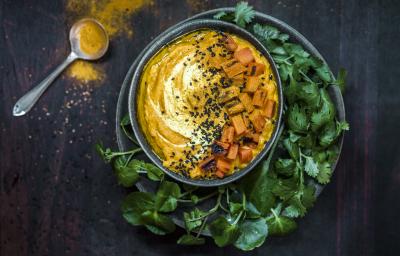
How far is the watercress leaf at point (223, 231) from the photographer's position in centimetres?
226

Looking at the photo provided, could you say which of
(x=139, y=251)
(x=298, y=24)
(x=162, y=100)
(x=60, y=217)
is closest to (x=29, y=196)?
(x=60, y=217)

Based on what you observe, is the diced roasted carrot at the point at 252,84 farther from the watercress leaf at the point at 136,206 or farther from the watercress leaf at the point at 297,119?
the watercress leaf at the point at 136,206

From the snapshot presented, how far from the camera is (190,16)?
2490 millimetres

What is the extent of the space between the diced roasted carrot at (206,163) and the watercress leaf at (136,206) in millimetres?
230

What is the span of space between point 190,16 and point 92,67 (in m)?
0.42

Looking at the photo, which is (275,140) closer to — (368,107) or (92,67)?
(368,107)

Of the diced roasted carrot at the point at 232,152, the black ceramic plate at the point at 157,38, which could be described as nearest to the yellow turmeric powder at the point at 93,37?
the black ceramic plate at the point at 157,38

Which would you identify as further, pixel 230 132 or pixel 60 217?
pixel 60 217

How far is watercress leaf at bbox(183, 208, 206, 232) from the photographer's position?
229 cm

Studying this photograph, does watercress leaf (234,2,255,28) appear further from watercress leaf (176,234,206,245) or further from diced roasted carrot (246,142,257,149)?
watercress leaf (176,234,206,245)

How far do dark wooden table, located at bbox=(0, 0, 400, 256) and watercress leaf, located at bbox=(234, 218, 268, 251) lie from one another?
208 mm

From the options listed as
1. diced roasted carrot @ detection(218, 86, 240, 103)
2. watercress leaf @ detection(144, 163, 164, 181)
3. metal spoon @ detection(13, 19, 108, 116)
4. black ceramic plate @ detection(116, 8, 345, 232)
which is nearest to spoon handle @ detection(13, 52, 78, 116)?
metal spoon @ detection(13, 19, 108, 116)

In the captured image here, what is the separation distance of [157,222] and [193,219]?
129 mm

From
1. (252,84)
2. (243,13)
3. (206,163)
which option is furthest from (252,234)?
(243,13)
